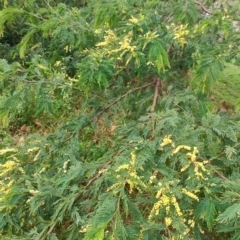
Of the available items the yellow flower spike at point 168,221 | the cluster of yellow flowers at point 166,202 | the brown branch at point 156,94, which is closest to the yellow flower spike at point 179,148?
the cluster of yellow flowers at point 166,202

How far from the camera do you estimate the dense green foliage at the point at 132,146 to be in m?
1.55

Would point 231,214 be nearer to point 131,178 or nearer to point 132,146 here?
point 131,178

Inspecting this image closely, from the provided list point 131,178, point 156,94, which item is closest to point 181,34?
point 156,94

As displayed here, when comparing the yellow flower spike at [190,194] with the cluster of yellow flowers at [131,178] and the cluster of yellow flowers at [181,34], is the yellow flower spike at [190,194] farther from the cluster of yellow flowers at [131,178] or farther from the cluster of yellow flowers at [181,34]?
the cluster of yellow flowers at [181,34]

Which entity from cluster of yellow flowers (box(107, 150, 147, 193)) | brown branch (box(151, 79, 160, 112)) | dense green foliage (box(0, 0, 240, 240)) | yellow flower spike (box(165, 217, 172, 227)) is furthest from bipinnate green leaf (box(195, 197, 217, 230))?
brown branch (box(151, 79, 160, 112))

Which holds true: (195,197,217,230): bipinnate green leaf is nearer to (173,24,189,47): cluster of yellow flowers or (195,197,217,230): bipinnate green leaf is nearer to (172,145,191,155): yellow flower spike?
(172,145,191,155): yellow flower spike

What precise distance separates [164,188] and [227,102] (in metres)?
3.45

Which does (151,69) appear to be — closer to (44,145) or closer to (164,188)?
(44,145)

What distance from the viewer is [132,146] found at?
5.96ft

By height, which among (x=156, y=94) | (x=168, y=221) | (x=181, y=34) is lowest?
(x=156, y=94)

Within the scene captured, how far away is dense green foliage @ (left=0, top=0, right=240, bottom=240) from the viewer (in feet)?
5.08

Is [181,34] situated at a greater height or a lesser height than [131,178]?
greater

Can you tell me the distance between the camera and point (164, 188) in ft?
5.01

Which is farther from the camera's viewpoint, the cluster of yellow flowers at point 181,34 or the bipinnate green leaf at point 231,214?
the cluster of yellow flowers at point 181,34
